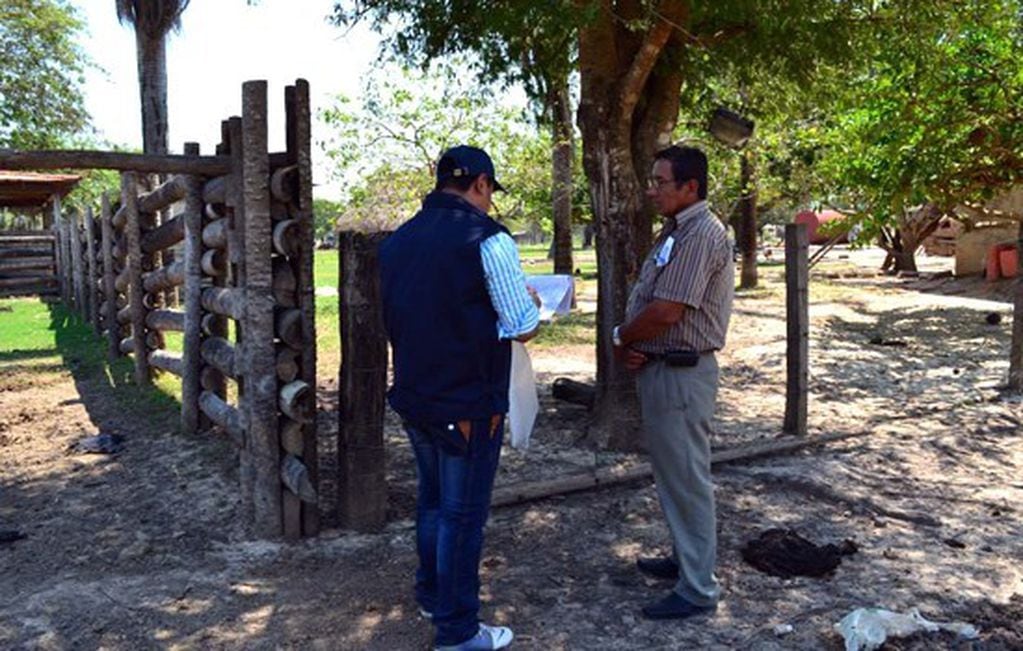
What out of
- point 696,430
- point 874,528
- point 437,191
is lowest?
point 874,528

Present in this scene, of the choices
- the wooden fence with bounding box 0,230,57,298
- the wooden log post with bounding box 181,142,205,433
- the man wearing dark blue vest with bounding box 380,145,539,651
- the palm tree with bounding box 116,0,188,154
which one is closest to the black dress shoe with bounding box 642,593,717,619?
the man wearing dark blue vest with bounding box 380,145,539,651

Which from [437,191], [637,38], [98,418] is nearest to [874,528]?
[437,191]

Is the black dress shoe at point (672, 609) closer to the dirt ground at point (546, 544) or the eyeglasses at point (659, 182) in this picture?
the dirt ground at point (546, 544)

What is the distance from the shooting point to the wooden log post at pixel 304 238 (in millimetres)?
4797

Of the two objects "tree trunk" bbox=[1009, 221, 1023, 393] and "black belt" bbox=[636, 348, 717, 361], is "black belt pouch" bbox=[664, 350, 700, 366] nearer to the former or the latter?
"black belt" bbox=[636, 348, 717, 361]

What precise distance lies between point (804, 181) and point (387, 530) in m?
17.8

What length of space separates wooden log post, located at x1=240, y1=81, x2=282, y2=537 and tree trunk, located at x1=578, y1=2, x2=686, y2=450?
8.73 feet

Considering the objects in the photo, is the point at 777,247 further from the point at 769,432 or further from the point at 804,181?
the point at 769,432

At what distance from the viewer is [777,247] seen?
160 ft

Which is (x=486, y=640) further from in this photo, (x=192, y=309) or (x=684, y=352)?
(x=192, y=309)

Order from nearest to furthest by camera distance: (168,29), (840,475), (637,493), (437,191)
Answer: (437,191)
(637,493)
(840,475)
(168,29)

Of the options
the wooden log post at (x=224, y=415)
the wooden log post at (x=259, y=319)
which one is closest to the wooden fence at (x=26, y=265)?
the wooden log post at (x=224, y=415)

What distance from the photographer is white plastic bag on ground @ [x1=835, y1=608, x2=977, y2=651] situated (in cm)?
347

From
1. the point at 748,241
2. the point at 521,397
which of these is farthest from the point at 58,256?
the point at 521,397
